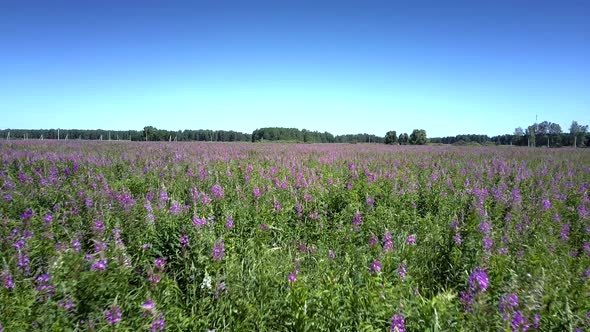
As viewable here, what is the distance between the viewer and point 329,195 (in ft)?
24.1

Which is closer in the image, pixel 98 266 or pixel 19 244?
pixel 98 266

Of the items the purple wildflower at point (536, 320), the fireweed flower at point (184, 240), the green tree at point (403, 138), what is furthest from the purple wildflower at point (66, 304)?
the green tree at point (403, 138)

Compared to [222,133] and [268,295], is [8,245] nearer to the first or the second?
[268,295]

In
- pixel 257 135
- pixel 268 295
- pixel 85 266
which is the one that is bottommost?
pixel 268 295

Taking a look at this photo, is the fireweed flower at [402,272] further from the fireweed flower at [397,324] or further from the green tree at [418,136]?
the green tree at [418,136]

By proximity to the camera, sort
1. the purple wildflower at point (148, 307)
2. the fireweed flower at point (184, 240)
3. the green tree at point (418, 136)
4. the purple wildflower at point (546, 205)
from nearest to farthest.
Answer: the purple wildflower at point (148, 307)
the fireweed flower at point (184, 240)
the purple wildflower at point (546, 205)
the green tree at point (418, 136)

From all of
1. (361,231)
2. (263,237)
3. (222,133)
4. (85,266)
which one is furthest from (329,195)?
(222,133)

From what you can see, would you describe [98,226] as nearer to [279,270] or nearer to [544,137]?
[279,270]

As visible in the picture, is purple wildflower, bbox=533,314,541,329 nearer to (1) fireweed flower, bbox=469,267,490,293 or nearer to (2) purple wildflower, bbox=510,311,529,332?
(2) purple wildflower, bbox=510,311,529,332

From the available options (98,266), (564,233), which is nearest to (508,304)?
(98,266)

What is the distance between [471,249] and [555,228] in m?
3.00

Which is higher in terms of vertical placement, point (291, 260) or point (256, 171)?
point (256, 171)

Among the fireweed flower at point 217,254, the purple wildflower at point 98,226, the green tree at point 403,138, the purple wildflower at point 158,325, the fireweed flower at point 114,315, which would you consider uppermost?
the green tree at point 403,138

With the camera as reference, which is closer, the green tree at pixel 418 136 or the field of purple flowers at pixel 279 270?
the field of purple flowers at pixel 279 270
